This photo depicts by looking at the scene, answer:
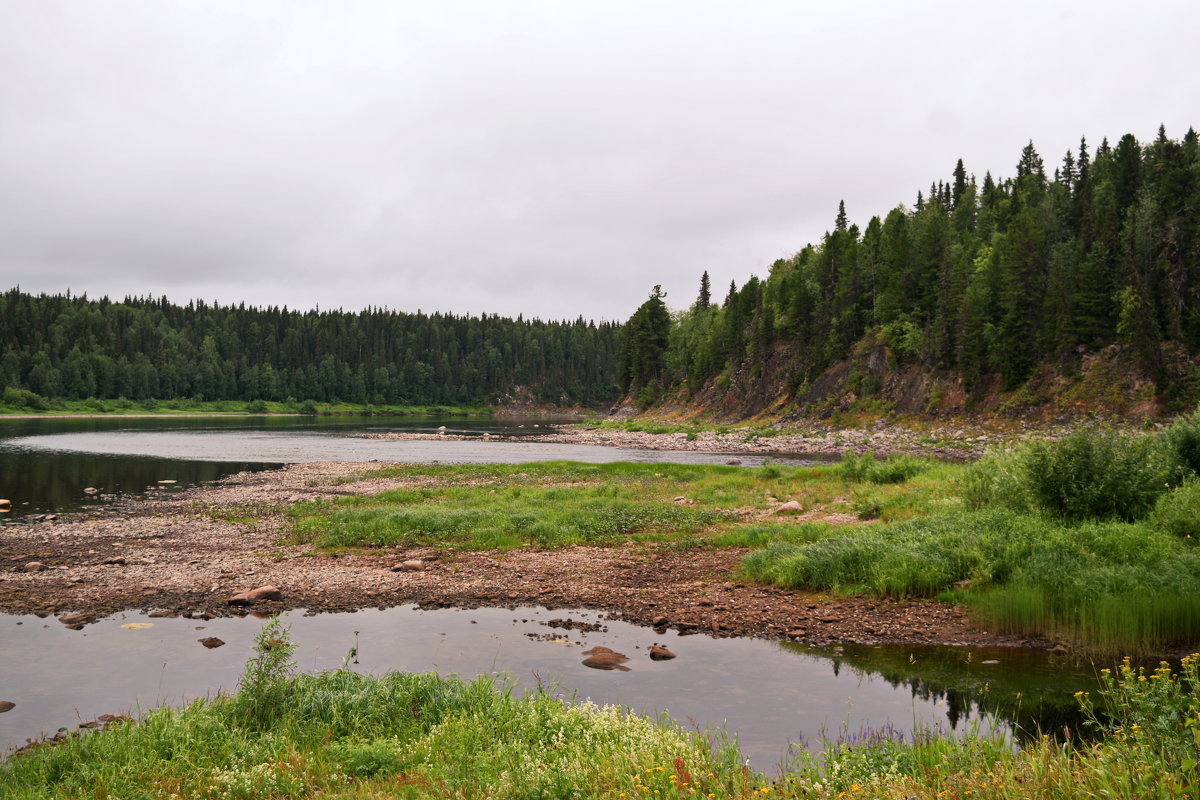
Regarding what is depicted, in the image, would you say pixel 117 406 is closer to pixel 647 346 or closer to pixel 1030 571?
pixel 647 346

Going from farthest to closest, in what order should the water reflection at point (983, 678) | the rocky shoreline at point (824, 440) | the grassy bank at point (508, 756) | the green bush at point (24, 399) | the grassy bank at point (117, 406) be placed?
the grassy bank at point (117, 406) < the green bush at point (24, 399) < the rocky shoreline at point (824, 440) < the water reflection at point (983, 678) < the grassy bank at point (508, 756)

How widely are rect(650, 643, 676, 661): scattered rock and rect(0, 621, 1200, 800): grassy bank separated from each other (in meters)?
3.40

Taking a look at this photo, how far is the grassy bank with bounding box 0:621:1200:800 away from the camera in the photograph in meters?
6.48

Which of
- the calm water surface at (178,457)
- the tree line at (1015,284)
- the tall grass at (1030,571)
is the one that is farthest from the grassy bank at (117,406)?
the tall grass at (1030,571)

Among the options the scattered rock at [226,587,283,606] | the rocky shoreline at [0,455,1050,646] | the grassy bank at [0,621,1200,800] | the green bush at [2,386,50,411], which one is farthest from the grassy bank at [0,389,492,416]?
the grassy bank at [0,621,1200,800]

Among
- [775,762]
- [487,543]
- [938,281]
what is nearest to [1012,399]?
[938,281]

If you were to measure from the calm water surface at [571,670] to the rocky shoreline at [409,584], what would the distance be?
0.89 metres

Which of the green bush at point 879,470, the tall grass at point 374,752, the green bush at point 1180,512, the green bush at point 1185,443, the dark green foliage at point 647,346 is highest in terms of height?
the dark green foliage at point 647,346

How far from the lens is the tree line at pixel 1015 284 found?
238ft

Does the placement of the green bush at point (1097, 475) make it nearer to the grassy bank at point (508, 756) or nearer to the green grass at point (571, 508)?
the green grass at point (571, 508)

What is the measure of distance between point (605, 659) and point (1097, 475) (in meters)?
15.5

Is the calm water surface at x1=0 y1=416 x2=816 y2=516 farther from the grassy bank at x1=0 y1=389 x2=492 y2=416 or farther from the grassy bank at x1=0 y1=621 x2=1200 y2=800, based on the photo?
the grassy bank at x1=0 y1=389 x2=492 y2=416

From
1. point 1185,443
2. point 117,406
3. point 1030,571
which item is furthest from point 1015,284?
point 117,406

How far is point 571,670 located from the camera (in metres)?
12.8
